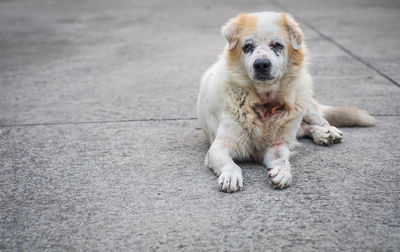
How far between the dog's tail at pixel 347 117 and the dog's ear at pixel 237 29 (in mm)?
1339

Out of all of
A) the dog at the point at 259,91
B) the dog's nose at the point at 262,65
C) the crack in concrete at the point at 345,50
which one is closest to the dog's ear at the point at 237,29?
the dog at the point at 259,91

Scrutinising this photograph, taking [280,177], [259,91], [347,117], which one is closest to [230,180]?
[280,177]

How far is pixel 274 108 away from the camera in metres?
3.78

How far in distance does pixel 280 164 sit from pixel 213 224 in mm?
854

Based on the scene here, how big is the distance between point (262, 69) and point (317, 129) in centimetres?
100

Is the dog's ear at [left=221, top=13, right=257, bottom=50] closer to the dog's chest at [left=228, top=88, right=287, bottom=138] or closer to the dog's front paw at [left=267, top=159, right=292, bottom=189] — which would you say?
the dog's chest at [left=228, top=88, right=287, bottom=138]

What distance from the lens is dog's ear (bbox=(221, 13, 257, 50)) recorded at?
3.69 metres

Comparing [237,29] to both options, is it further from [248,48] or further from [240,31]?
[248,48]

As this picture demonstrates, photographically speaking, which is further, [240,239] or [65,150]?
[65,150]

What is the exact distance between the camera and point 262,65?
346 centimetres

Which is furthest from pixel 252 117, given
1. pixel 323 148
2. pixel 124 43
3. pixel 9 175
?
pixel 124 43

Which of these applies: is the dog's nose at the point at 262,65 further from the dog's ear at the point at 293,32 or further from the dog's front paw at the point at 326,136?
the dog's front paw at the point at 326,136

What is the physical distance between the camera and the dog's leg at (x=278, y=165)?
3164mm

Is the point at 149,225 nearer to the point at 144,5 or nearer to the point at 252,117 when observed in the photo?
the point at 252,117
